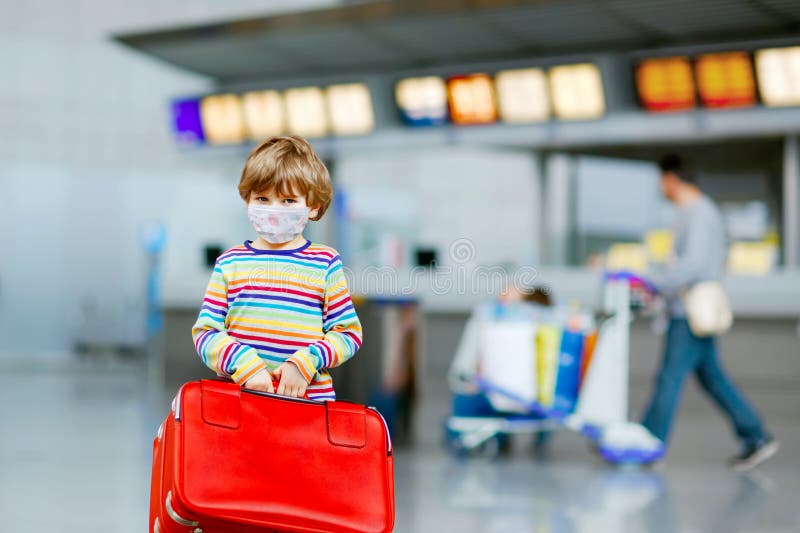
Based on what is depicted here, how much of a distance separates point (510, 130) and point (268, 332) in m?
7.57

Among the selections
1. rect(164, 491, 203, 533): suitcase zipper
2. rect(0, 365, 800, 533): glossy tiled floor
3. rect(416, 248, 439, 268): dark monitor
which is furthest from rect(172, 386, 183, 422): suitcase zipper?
rect(416, 248, 439, 268): dark monitor

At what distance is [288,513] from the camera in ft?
5.89

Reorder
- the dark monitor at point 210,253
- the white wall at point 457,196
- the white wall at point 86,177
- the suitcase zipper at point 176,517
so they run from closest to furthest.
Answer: the suitcase zipper at point 176,517 → the dark monitor at point 210,253 → the white wall at point 86,177 → the white wall at point 457,196

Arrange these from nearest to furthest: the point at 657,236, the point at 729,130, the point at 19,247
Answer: the point at 729,130, the point at 657,236, the point at 19,247

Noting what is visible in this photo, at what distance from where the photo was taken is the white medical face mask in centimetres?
197

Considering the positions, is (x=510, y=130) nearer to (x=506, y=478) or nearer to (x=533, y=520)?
(x=506, y=478)

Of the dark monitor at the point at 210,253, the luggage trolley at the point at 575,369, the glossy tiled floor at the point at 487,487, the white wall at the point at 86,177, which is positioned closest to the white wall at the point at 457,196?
the white wall at the point at 86,177

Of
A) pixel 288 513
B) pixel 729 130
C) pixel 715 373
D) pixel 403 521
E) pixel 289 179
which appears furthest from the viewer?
pixel 729 130

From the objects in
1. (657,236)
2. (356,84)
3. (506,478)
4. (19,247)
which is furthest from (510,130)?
(19,247)

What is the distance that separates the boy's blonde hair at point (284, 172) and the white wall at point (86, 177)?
11.2 metres

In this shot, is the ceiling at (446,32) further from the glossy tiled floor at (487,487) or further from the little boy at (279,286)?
the little boy at (279,286)

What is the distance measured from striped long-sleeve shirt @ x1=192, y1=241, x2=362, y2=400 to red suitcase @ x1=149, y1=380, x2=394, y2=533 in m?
0.13

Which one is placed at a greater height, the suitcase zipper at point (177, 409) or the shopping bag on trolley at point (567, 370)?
the suitcase zipper at point (177, 409)

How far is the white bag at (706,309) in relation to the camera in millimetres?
5062
